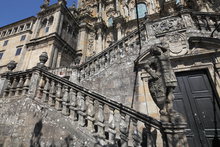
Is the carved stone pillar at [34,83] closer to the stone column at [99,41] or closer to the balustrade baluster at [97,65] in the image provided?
the balustrade baluster at [97,65]

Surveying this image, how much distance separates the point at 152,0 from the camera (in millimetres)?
17891

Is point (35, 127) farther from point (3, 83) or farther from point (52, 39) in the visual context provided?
point (52, 39)

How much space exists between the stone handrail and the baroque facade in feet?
0.07

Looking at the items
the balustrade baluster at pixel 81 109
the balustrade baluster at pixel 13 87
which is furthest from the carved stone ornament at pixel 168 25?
the balustrade baluster at pixel 13 87

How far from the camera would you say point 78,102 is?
3.85 metres

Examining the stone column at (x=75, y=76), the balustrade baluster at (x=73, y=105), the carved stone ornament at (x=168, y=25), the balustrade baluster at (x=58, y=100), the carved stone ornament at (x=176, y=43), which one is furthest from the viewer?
the stone column at (x=75, y=76)

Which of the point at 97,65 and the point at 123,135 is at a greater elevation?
the point at 97,65

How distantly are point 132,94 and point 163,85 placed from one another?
95.7 inches

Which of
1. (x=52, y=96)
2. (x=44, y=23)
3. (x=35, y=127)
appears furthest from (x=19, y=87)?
(x=44, y=23)

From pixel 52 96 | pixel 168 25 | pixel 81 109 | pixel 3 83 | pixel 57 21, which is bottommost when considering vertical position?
pixel 81 109

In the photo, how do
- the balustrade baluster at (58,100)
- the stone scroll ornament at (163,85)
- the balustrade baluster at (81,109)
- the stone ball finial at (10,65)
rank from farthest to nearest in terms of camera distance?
the stone ball finial at (10,65), the balustrade baluster at (58,100), the balustrade baluster at (81,109), the stone scroll ornament at (163,85)

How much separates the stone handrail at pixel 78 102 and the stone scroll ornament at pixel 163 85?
35 centimetres

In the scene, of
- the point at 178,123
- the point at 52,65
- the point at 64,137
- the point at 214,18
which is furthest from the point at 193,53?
the point at 52,65

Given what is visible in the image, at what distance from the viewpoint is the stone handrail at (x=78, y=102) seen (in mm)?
3072
